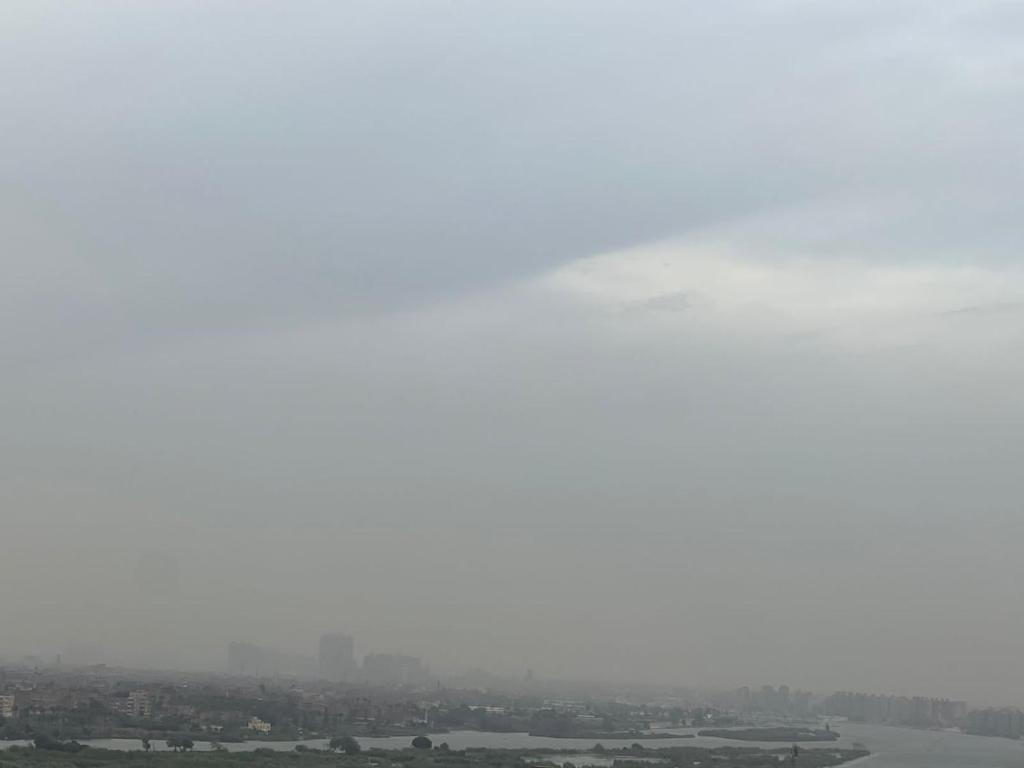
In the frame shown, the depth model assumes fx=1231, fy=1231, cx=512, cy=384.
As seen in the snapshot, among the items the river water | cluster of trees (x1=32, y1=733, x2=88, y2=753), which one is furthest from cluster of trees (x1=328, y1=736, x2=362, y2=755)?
cluster of trees (x1=32, y1=733, x2=88, y2=753)

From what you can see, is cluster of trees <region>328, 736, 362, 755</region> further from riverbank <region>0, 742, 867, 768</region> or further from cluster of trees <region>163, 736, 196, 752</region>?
cluster of trees <region>163, 736, 196, 752</region>

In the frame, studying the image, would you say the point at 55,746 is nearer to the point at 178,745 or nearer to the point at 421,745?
the point at 178,745

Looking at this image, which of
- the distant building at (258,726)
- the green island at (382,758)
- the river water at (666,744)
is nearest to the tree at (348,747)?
the green island at (382,758)

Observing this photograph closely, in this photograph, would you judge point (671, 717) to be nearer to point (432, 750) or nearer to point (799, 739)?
point (799, 739)

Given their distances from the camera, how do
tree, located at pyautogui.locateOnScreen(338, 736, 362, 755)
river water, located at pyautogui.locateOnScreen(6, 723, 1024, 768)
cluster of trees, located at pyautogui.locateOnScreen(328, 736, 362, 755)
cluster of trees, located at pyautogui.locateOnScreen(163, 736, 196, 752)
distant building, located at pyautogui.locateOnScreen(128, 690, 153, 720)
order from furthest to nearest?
1. distant building, located at pyautogui.locateOnScreen(128, 690, 153, 720)
2. river water, located at pyautogui.locateOnScreen(6, 723, 1024, 768)
3. cluster of trees, located at pyautogui.locateOnScreen(328, 736, 362, 755)
4. tree, located at pyautogui.locateOnScreen(338, 736, 362, 755)
5. cluster of trees, located at pyautogui.locateOnScreen(163, 736, 196, 752)

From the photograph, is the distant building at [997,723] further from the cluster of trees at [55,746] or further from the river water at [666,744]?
the cluster of trees at [55,746]
